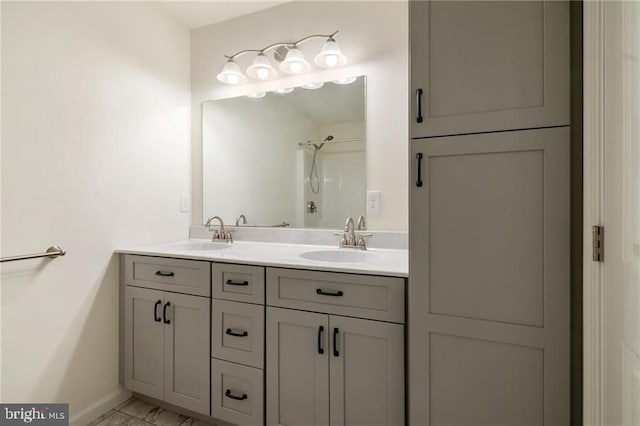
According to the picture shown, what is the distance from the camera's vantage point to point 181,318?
63.6 inches

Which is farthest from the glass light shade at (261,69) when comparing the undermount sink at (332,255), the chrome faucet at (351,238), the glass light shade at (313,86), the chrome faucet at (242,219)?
the undermount sink at (332,255)

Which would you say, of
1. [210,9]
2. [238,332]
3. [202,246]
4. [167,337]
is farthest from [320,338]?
[210,9]

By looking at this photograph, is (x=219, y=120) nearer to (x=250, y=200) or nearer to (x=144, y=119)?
(x=144, y=119)

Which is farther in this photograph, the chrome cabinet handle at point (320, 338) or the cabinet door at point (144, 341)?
the cabinet door at point (144, 341)

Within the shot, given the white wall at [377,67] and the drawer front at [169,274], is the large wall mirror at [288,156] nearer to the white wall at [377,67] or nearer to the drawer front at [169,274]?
the white wall at [377,67]

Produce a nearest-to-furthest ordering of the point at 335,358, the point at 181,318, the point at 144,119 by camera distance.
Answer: the point at 335,358, the point at 181,318, the point at 144,119

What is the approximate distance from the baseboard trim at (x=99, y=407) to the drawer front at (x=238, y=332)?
0.77 meters

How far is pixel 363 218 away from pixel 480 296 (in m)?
0.90

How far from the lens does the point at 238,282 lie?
4.81 ft

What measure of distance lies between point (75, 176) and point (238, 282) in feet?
3.31

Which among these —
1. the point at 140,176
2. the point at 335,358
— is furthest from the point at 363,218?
the point at 140,176

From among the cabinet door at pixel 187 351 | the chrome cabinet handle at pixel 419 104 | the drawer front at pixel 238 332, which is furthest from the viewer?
the cabinet door at pixel 187 351

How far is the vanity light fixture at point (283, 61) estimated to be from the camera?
1.85 meters

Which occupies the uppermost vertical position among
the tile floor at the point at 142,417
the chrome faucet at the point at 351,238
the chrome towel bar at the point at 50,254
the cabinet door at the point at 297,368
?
the chrome faucet at the point at 351,238
